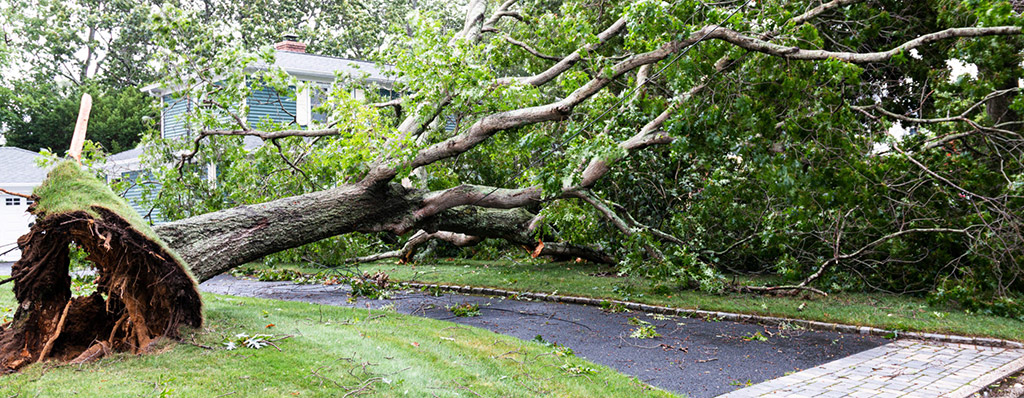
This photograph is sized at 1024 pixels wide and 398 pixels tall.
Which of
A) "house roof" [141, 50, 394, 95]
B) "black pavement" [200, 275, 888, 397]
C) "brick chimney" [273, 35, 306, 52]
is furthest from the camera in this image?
"brick chimney" [273, 35, 306, 52]

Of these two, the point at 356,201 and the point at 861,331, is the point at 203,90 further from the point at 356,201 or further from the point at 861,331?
the point at 861,331

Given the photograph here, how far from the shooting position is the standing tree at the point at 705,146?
24.9 feet

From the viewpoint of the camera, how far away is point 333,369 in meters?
5.04

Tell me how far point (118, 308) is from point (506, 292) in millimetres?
6500

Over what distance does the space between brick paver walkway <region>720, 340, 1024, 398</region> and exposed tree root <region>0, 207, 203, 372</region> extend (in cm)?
469

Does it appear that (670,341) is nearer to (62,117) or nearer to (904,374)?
(904,374)

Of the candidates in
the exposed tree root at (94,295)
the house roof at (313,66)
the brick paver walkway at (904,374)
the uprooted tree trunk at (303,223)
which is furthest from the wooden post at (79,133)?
the house roof at (313,66)

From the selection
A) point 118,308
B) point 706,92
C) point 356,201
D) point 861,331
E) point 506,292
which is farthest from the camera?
point 506,292

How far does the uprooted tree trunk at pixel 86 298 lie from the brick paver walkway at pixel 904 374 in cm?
472

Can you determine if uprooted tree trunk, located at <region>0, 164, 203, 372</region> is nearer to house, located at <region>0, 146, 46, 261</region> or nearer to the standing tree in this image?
the standing tree

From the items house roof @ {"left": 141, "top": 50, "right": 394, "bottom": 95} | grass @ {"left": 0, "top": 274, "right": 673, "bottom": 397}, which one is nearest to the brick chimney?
house roof @ {"left": 141, "top": 50, "right": 394, "bottom": 95}

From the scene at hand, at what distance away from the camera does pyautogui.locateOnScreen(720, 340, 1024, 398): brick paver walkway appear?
5152mm

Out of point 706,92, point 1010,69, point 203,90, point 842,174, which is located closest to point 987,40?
point 1010,69

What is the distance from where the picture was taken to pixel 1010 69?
8516 mm
